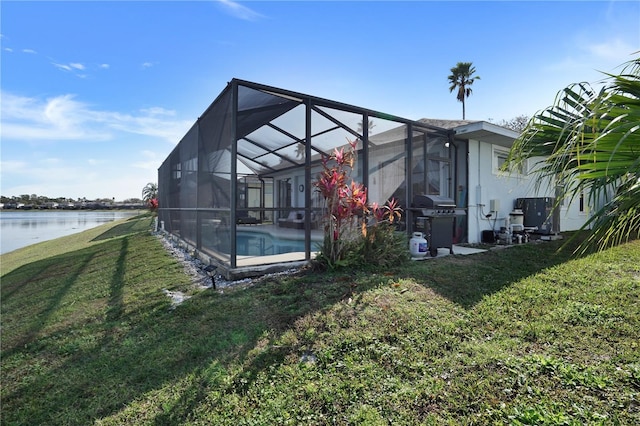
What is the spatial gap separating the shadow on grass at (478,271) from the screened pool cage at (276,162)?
5.70ft

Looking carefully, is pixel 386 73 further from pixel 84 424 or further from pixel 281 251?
pixel 84 424

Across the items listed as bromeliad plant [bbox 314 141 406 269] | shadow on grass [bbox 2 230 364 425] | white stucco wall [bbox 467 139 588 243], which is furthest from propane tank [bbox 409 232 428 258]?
white stucco wall [bbox 467 139 588 243]

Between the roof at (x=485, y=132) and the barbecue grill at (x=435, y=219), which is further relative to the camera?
the roof at (x=485, y=132)

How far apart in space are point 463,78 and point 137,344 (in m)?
29.6

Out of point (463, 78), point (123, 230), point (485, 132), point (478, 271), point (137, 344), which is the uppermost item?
point (463, 78)

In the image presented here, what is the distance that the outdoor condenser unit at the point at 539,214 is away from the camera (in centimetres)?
866

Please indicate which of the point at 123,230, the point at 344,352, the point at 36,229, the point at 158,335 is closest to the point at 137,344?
the point at 158,335

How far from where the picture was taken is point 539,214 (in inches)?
347

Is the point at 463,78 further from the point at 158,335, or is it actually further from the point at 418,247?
the point at 158,335

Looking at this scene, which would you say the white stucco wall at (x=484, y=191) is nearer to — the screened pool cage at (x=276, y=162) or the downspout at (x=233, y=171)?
the screened pool cage at (x=276, y=162)

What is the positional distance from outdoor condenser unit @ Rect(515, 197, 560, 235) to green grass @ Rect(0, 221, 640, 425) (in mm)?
4227

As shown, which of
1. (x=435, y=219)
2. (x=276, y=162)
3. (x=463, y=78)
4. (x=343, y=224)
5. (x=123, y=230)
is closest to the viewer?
(x=343, y=224)

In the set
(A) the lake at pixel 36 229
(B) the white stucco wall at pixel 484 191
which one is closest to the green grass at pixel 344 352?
(B) the white stucco wall at pixel 484 191

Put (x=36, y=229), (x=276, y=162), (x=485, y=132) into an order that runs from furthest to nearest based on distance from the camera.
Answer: (x=36, y=229) < (x=276, y=162) < (x=485, y=132)
